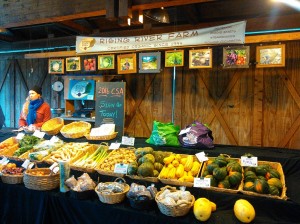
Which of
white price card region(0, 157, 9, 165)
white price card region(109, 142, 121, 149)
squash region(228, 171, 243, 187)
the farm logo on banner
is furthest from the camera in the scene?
the farm logo on banner

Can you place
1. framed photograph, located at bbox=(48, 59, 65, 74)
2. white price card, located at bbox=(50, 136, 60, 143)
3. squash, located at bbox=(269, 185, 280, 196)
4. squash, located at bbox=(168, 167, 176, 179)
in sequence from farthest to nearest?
framed photograph, located at bbox=(48, 59, 65, 74)
white price card, located at bbox=(50, 136, 60, 143)
squash, located at bbox=(168, 167, 176, 179)
squash, located at bbox=(269, 185, 280, 196)

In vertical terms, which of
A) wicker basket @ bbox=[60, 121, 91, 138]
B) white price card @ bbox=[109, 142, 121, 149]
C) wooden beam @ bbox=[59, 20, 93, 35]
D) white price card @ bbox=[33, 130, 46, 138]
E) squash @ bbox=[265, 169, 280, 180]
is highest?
wooden beam @ bbox=[59, 20, 93, 35]

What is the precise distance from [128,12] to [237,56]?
1.74 metres

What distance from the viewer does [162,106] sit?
5.38 m

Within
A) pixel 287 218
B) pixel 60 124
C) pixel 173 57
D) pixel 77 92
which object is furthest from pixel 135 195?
pixel 77 92

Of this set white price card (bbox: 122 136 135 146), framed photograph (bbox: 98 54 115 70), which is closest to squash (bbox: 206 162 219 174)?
white price card (bbox: 122 136 135 146)

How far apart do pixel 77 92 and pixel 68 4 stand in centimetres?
223

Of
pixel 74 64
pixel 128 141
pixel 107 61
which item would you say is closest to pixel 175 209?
pixel 128 141

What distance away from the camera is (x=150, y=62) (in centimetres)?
444

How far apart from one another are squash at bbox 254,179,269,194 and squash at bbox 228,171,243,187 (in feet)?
0.46

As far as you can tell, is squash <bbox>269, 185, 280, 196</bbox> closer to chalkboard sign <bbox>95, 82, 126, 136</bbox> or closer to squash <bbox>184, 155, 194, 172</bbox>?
squash <bbox>184, 155, 194, 172</bbox>

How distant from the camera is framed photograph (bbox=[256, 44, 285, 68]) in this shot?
3.49 m

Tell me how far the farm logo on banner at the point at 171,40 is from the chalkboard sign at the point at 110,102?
593 millimetres

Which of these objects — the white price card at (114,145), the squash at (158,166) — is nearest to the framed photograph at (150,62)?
the white price card at (114,145)
